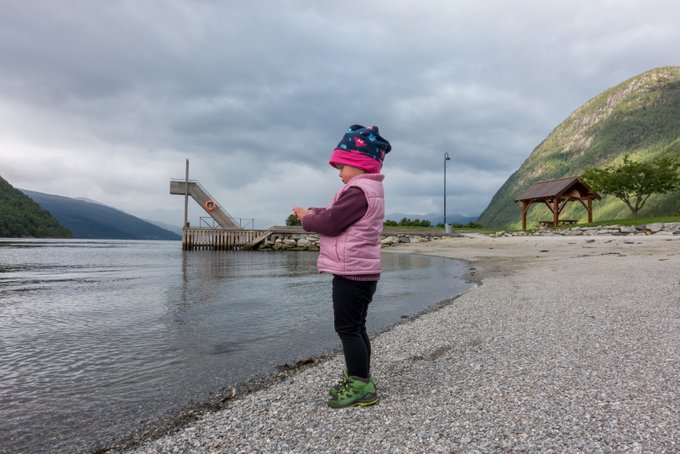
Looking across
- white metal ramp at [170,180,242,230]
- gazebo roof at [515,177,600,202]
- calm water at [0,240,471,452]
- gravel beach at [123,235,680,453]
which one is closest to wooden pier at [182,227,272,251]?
white metal ramp at [170,180,242,230]

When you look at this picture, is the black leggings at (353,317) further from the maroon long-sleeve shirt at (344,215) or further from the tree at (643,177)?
the tree at (643,177)

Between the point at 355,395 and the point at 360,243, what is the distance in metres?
1.22

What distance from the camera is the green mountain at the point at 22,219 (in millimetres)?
108812

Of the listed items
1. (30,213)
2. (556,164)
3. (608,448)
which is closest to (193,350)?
(608,448)

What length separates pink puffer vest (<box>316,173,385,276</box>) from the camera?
10.4 feet

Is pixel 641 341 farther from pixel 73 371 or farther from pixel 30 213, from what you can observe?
pixel 30 213

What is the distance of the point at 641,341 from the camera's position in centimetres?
444

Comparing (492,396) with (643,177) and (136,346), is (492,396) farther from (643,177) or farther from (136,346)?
(643,177)

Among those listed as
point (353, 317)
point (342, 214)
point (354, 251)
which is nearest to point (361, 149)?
point (342, 214)

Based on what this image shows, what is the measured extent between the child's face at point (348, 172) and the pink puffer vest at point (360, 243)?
0.13 metres

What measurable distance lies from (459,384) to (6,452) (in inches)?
144

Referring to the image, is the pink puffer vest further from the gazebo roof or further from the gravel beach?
the gazebo roof

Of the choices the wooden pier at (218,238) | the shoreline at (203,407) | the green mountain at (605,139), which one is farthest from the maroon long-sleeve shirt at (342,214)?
the green mountain at (605,139)

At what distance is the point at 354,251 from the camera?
3172 mm
